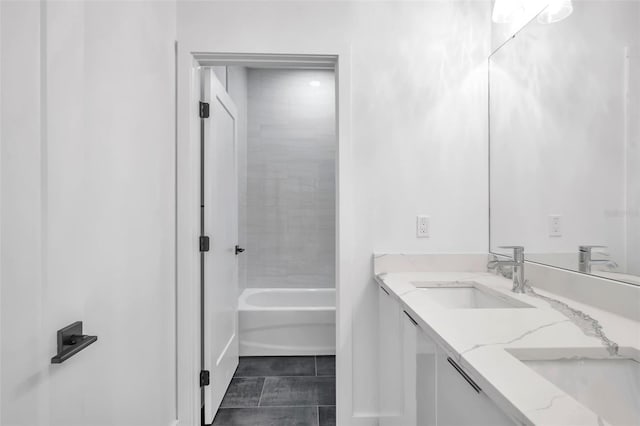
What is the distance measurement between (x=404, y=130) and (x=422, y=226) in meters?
0.53

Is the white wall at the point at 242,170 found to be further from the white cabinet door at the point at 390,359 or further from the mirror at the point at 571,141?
the mirror at the point at 571,141

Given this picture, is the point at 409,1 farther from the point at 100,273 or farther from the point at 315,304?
the point at 315,304

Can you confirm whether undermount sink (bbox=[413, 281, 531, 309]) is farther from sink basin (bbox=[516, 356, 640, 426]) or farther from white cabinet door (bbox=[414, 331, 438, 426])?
sink basin (bbox=[516, 356, 640, 426])

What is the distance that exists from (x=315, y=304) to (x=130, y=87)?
2.62 metres

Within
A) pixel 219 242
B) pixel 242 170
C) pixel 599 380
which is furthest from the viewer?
pixel 242 170

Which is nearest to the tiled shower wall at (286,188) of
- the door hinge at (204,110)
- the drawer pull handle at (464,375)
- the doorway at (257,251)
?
the doorway at (257,251)

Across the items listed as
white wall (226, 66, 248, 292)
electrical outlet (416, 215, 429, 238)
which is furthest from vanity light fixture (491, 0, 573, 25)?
white wall (226, 66, 248, 292)

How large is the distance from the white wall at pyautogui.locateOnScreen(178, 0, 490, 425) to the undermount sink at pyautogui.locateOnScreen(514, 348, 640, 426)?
1.07 metres

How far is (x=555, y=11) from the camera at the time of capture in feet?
4.72

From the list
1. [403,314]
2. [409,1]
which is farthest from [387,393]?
[409,1]

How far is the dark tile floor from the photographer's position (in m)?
1.96

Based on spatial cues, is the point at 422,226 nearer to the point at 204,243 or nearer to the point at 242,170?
the point at 204,243

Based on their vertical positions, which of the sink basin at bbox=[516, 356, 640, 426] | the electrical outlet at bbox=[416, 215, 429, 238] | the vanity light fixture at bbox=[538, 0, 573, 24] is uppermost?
the vanity light fixture at bbox=[538, 0, 573, 24]

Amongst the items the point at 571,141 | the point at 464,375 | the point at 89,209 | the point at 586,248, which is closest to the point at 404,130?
the point at 571,141
